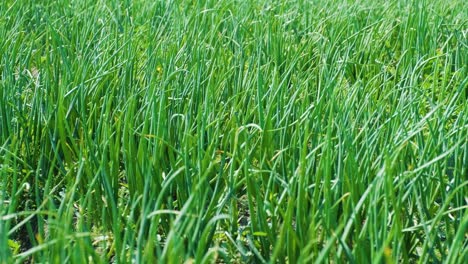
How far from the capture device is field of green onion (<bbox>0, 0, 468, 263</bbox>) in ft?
4.94

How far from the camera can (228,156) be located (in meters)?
2.15

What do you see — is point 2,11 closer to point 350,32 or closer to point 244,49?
point 244,49

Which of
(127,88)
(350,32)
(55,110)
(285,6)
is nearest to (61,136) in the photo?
(55,110)

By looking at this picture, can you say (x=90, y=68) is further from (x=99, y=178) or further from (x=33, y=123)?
(x=99, y=178)

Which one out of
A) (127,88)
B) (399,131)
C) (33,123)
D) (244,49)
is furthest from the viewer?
Result: (244,49)

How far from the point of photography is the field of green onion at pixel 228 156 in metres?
1.51

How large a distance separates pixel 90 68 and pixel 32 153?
430 millimetres

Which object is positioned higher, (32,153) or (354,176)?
(354,176)

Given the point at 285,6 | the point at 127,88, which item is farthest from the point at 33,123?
the point at 285,6

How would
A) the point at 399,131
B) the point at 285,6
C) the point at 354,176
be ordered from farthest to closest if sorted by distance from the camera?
the point at 285,6 → the point at 399,131 → the point at 354,176

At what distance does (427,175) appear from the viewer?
5.65 ft

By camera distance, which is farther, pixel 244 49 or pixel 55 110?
pixel 244 49

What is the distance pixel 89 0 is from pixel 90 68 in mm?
1201

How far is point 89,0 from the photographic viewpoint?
3.67 m
